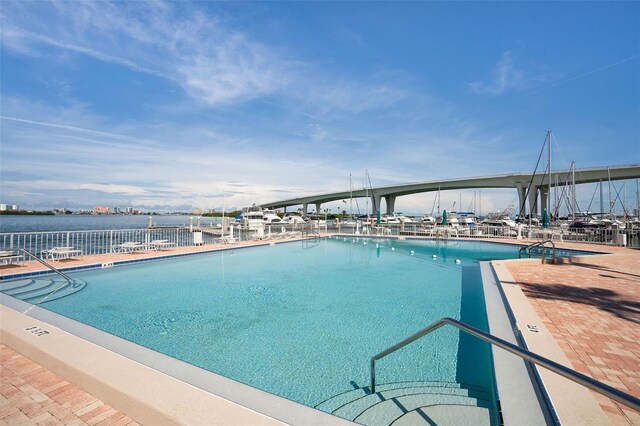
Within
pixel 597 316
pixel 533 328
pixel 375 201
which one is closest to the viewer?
pixel 533 328

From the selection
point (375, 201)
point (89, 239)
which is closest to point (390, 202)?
point (375, 201)

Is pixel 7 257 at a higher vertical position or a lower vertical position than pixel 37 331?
higher

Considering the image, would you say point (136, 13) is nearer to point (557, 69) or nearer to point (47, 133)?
point (47, 133)

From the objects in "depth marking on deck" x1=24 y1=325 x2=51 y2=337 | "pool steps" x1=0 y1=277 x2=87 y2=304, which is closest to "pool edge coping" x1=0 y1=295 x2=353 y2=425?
"depth marking on deck" x1=24 y1=325 x2=51 y2=337

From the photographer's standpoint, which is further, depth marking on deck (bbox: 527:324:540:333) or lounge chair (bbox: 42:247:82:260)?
lounge chair (bbox: 42:247:82:260)

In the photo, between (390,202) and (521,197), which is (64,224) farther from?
(521,197)

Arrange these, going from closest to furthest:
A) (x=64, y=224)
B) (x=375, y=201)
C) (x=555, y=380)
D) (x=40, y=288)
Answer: (x=555, y=380), (x=40, y=288), (x=64, y=224), (x=375, y=201)

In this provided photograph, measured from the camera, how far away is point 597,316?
177 inches

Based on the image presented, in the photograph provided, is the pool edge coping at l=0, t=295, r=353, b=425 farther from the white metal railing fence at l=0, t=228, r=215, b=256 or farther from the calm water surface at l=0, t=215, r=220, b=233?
the calm water surface at l=0, t=215, r=220, b=233

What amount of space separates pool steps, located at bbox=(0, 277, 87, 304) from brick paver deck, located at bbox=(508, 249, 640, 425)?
8.96 metres

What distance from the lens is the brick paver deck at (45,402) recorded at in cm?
229

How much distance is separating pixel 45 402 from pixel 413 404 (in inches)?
129

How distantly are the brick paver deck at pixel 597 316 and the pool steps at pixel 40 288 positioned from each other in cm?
896

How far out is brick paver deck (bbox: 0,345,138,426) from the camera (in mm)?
2289
